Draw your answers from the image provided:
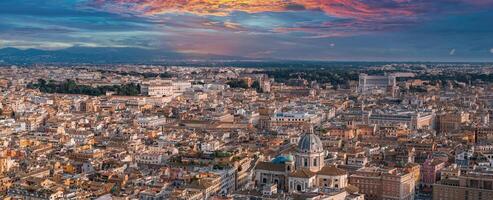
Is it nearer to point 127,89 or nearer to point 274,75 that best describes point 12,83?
point 127,89

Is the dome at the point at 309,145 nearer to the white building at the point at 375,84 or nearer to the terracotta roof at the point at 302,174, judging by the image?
the terracotta roof at the point at 302,174

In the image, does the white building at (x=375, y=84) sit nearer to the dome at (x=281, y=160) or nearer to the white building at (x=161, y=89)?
the white building at (x=161, y=89)

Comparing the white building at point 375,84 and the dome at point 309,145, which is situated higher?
the dome at point 309,145

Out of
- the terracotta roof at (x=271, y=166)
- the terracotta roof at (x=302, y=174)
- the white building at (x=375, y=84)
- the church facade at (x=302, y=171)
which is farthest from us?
the white building at (x=375, y=84)

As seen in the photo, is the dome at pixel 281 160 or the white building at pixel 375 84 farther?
the white building at pixel 375 84

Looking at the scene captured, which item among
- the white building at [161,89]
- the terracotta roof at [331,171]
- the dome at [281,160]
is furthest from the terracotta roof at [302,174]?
the white building at [161,89]

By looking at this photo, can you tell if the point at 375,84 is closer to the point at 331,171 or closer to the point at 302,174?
the point at 331,171

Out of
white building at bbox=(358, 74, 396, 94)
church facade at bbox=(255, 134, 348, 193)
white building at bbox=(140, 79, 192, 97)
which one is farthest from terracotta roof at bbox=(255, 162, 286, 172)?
white building at bbox=(358, 74, 396, 94)

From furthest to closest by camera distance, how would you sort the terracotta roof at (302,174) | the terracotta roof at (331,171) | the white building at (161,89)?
the white building at (161,89)
the terracotta roof at (331,171)
the terracotta roof at (302,174)

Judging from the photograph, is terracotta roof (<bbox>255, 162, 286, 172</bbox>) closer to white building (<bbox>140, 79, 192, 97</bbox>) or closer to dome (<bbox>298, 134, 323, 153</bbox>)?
dome (<bbox>298, 134, 323, 153</bbox>)

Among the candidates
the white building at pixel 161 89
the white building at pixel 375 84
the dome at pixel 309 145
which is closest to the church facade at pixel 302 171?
the dome at pixel 309 145

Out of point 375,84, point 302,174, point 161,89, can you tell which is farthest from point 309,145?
point 375,84
